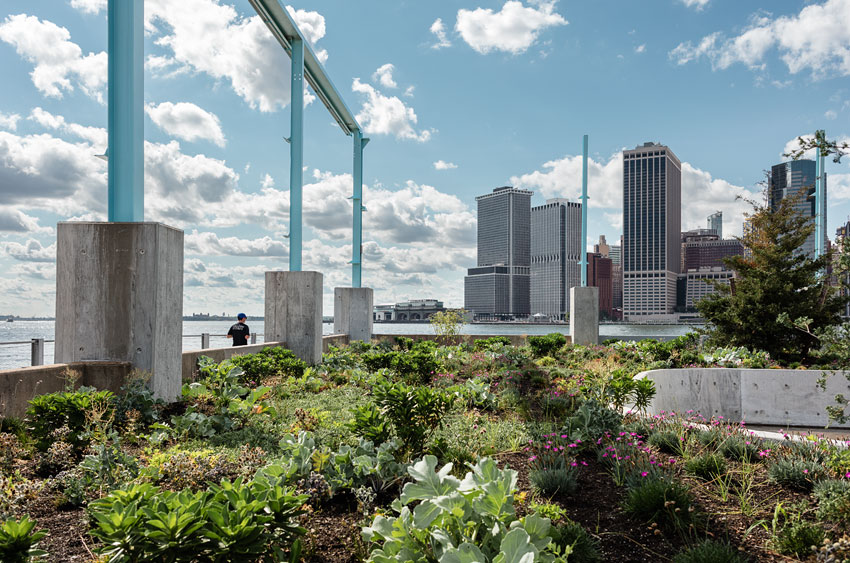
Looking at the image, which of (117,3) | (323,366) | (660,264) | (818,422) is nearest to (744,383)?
(818,422)

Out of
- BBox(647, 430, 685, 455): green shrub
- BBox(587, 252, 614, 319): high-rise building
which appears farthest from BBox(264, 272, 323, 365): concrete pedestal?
BBox(587, 252, 614, 319): high-rise building

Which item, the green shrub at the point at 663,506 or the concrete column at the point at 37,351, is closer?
the green shrub at the point at 663,506

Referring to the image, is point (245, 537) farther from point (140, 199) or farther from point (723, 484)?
point (140, 199)

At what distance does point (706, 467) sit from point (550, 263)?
40.3 meters

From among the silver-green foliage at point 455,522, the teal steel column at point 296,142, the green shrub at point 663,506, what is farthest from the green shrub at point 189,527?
the teal steel column at point 296,142

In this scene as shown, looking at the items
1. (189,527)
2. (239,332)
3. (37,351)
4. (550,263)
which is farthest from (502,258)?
(189,527)

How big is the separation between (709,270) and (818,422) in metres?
8.82

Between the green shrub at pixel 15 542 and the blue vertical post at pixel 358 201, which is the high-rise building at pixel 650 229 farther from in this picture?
the green shrub at pixel 15 542

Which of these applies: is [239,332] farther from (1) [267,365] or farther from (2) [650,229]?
(2) [650,229]

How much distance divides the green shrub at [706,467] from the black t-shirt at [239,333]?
8776 mm

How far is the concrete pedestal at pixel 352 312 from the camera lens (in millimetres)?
14930

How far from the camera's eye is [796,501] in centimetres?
344

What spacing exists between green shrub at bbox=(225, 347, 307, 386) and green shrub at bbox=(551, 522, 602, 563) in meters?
5.75

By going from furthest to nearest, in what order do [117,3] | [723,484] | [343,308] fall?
1. [343,308]
2. [117,3]
3. [723,484]
